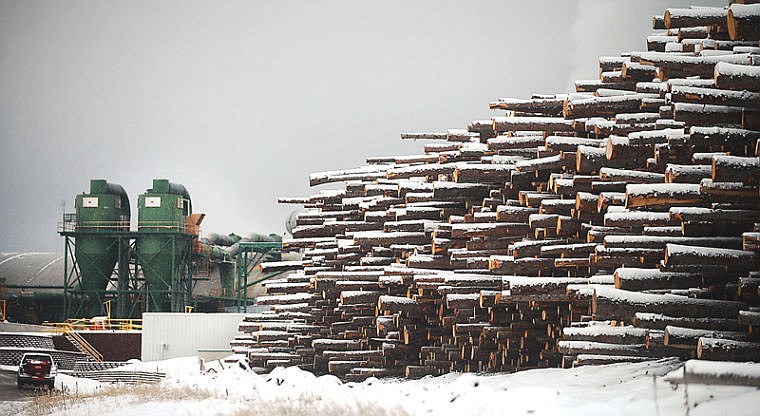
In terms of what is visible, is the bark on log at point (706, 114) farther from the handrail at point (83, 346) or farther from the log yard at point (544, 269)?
the handrail at point (83, 346)

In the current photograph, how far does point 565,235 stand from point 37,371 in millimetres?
12779

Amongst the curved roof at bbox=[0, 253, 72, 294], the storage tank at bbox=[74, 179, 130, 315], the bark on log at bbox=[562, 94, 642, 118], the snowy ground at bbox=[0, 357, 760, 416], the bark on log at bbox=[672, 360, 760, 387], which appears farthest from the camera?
the curved roof at bbox=[0, 253, 72, 294]

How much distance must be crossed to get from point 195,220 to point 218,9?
62.4ft

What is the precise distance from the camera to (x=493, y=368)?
11.5 meters

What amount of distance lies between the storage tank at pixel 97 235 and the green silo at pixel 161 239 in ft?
3.53

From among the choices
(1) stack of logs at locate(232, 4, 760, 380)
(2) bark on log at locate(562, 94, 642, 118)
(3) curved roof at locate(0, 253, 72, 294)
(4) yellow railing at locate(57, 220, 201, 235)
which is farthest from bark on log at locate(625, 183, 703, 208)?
(3) curved roof at locate(0, 253, 72, 294)

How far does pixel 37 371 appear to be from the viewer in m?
18.6

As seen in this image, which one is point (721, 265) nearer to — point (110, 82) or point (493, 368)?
point (493, 368)

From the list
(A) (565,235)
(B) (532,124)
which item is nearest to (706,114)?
(A) (565,235)

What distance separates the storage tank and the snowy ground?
25.2 meters

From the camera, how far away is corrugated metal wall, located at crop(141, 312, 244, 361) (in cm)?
2420

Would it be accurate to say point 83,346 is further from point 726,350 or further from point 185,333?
point 726,350

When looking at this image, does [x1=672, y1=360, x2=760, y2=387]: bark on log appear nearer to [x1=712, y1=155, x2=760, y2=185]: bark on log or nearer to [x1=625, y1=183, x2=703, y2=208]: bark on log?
[x1=712, y1=155, x2=760, y2=185]: bark on log

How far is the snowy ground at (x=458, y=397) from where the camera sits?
20.5ft
